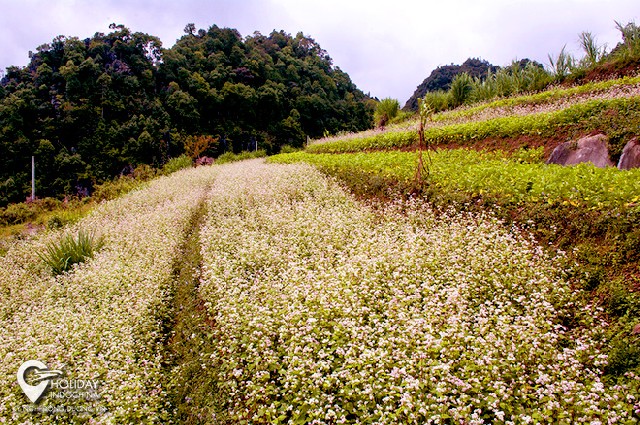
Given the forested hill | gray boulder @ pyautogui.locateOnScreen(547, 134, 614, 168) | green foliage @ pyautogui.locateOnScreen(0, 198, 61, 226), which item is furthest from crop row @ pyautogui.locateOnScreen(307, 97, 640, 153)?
the forested hill

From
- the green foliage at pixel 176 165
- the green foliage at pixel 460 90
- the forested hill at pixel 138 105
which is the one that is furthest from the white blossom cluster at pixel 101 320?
the forested hill at pixel 138 105

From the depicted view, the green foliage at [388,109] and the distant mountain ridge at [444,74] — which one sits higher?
the distant mountain ridge at [444,74]

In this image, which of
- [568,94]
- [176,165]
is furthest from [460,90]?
[176,165]

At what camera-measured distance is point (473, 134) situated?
13.3m

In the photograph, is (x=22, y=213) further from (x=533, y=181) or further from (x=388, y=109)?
(x=388, y=109)

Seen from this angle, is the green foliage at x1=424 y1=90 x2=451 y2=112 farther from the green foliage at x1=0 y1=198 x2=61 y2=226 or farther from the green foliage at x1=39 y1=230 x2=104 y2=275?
the green foliage at x1=0 y1=198 x2=61 y2=226

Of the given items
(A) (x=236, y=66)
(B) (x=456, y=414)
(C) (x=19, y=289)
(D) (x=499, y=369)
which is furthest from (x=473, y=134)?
(A) (x=236, y=66)

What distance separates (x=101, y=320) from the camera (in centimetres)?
616

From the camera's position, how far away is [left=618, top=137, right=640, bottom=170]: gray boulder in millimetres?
7480

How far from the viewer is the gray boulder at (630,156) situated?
295 inches

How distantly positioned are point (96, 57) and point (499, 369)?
45199 mm

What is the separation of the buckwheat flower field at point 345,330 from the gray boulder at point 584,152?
13.2 feet

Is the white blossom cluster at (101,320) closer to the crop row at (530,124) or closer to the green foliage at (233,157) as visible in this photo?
the crop row at (530,124)

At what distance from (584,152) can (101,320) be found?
10.8 metres
